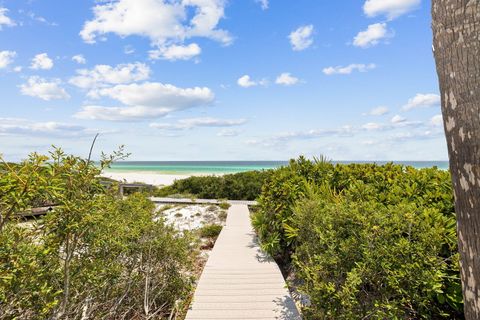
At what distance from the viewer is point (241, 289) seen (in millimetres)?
4758

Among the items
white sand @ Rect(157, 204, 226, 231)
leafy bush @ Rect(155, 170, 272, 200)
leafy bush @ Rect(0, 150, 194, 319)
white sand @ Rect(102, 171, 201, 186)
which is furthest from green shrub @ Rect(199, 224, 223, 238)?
white sand @ Rect(102, 171, 201, 186)

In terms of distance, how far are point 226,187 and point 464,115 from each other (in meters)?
17.4

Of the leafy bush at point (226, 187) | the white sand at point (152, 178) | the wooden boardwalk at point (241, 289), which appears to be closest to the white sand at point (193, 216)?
the leafy bush at point (226, 187)

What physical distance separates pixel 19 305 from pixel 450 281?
4.41 metres

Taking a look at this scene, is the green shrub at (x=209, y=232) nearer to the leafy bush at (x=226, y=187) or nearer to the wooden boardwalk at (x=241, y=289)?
the wooden boardwalk at (x=241, y=289)

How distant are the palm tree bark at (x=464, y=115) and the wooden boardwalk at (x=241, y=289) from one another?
282 cm

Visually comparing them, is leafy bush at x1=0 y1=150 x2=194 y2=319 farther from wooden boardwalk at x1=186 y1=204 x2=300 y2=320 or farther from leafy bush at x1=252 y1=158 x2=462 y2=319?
leafy bush at x1=252 y1=158 x2=462 y2=319

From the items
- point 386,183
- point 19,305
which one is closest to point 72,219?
point 19,305

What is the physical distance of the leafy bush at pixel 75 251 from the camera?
217 centimetres

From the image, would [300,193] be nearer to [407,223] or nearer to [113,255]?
[407,223]

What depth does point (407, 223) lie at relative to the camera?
10.3ft

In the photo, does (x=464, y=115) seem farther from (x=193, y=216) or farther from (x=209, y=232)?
(x=193, y=216)

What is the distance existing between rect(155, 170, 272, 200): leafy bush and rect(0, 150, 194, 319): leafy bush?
42.7 feet

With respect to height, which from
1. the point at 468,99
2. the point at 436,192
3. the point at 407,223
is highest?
the point at 468,99
